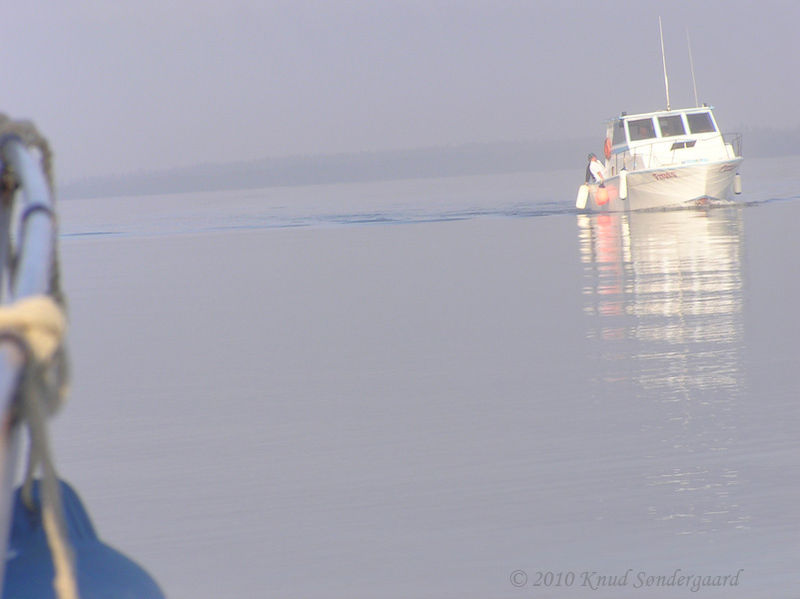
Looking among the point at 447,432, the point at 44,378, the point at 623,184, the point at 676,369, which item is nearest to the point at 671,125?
the point at 623,184

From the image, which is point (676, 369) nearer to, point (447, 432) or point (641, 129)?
point (447, 432)

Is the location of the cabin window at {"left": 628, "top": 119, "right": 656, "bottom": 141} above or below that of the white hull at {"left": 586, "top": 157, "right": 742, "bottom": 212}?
above

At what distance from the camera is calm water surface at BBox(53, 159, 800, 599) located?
3.49 metres

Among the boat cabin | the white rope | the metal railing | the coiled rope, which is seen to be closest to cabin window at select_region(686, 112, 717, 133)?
the boat cabin

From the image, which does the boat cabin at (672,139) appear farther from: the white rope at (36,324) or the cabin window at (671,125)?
the white rope at (36,324)

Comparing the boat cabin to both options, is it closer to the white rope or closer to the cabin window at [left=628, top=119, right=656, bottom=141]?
the cabin window at [left=628, top=119, right=656, bottom=141]

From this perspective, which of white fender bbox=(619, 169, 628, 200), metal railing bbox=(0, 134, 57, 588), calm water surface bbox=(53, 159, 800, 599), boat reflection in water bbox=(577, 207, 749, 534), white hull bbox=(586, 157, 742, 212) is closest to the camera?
metal railing bbox=(0, 134, 57, 588)

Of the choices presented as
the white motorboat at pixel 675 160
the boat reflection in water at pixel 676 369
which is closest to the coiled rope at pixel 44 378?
the boat reflection in water at pixel 676 369

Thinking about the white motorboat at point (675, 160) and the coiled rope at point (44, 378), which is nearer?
the coiled rope at point (44, 378)

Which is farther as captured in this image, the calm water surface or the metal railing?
the calm water surface

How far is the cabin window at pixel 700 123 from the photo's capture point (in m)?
22.5

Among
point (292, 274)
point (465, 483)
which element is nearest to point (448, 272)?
point (292, 274)

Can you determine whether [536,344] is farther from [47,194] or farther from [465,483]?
[47,194]

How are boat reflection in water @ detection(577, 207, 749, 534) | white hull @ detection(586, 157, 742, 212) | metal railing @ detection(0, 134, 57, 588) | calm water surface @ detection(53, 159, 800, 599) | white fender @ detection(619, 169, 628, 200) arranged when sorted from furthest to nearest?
white fender @ detection(619, 169, 628, 200), white hull @ detection(586, 157, 742, 212), boat reflection in water @ detection(577, 207, 749, 534), calm water surface @ detection(53, 159, 800, 599), metal railing @ detection(0, 134, 57, 588)
